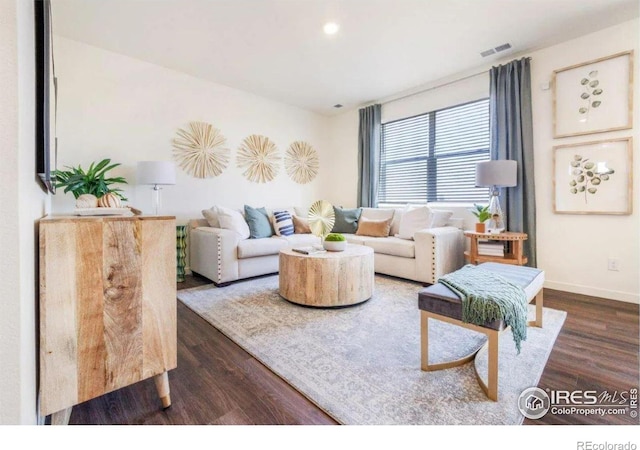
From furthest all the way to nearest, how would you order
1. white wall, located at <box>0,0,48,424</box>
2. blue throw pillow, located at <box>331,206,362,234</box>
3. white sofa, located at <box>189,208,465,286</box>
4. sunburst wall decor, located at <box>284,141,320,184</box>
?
sunburst wall decor, located at <box>284,141,320,184</box>
blue throw pillow, located at <box>331,206,362,234</box>
white sofa, located at <box>189,208,465,286</box>
white wall, located at <box>0,0,48,424</box>

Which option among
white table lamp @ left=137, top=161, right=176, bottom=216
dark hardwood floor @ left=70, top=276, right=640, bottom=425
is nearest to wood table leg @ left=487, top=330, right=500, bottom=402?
dark hardwood floor @ left=70, top=276, right=640, bottom=425

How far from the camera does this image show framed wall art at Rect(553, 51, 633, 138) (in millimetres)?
2646

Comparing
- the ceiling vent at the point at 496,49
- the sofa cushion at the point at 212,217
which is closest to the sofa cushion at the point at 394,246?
the sofa cushion at the point at 212,217

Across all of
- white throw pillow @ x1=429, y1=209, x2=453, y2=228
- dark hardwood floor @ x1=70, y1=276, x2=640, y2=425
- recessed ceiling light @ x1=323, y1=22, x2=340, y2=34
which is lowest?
dark hardwood floor @ x1=70, y1=276, x2=640, y2=425

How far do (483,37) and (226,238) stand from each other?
3.25m

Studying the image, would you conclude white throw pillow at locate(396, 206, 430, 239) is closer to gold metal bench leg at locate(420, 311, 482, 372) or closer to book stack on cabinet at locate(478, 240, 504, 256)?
book stack on cabinet at locate(478, 240, 504, 256)

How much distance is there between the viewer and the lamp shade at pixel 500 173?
9.52 ft

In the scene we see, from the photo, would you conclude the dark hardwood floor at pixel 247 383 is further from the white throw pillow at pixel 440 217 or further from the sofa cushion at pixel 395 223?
the sofa cushion at pixel 395 223

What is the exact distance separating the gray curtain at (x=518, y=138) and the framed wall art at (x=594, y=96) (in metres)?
0.25

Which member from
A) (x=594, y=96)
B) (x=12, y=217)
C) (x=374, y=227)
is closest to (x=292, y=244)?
(x=374, y=227)

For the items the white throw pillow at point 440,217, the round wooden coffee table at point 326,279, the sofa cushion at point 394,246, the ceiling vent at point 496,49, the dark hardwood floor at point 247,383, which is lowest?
the dark hardwood floor at point 247,383

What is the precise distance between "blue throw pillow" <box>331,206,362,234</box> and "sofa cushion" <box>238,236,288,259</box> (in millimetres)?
1028
